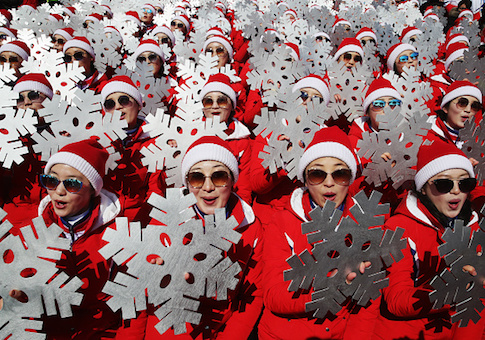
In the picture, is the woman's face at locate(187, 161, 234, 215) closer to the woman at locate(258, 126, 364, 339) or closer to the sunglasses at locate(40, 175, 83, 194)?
the woman at locate(258, 126, 364, 339)

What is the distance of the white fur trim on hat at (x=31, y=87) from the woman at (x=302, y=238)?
3648 millimetres

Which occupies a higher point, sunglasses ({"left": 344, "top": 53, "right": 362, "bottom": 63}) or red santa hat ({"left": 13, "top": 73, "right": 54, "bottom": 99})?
sunglasses ({"left": 344, "top": 53, "right": 362, "bottom": 63})

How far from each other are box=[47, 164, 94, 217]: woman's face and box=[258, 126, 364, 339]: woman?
1.48 meters

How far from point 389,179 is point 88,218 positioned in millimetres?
2826

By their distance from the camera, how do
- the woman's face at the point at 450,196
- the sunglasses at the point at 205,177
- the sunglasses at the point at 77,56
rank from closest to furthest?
the woman's face at the point at 450,196 → the sunglasses at the point at 205,177 → the sunglasses at the point at 77,56

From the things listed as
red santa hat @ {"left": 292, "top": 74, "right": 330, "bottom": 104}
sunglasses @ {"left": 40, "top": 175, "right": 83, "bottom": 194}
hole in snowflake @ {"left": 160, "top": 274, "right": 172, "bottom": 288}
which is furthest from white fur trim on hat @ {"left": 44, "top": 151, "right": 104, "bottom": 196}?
red santa hat @ {"left": 292, "top": 74, "right": 330, "bottom": 104}

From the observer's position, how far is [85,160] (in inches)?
99.7

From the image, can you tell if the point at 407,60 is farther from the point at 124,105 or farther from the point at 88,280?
the point at 88,280

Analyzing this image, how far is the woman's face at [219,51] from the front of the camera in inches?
259

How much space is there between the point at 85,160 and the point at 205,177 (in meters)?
1.00

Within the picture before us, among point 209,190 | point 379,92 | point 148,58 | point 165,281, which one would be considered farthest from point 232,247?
point 148,58

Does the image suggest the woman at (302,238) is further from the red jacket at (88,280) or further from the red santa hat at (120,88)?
the red santa hat at (120,88)

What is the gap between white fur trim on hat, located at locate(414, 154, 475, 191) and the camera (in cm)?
238

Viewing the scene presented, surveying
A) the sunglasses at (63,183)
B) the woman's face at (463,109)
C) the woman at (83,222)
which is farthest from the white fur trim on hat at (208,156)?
the woman's face at (463,109)
